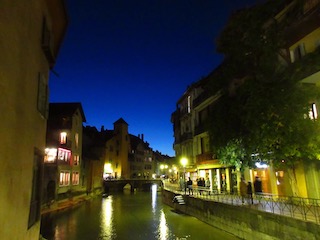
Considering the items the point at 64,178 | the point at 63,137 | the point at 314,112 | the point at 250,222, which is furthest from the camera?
the point at 63,137

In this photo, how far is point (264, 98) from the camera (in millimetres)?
15516

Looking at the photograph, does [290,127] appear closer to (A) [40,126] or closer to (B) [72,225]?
(A) [40,126]

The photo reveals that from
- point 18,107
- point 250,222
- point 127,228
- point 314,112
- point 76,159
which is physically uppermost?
point 314,112

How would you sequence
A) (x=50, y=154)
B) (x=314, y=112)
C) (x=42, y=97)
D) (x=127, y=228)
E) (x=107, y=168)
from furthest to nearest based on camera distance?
(x=107, y=168) < (x=50, y=154) < (x=127, y=228) < (x=314, y=112) < (x=42, y=97)

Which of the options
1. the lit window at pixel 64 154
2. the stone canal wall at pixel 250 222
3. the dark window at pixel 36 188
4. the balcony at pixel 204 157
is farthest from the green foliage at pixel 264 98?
the lit window at pixel 64 154

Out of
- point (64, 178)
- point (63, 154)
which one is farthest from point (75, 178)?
point (63, 154)

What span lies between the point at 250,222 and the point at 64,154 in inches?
1191

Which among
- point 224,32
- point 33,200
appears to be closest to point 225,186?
point 224,32

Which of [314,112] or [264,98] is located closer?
[264,98]

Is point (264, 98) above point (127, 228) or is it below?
above

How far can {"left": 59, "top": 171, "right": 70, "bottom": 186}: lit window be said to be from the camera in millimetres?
38769

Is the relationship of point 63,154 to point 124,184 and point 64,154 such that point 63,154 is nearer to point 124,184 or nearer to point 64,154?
point 64,154

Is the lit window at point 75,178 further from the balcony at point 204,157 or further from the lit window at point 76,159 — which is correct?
the balcony at point 204,157

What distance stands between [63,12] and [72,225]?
22771 millimetres
